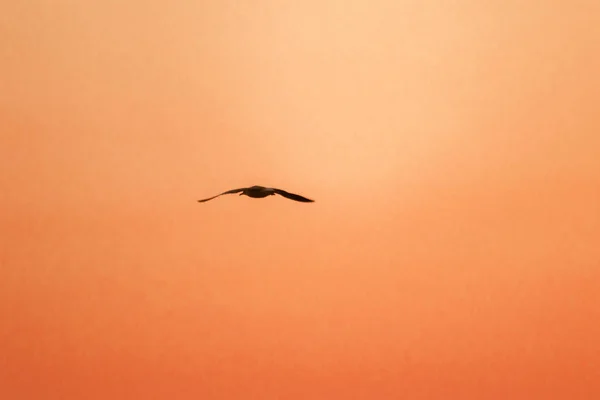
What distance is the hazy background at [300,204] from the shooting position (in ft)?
4.19

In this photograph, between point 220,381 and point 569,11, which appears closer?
point 569,11

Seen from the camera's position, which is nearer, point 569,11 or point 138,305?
point 569,11

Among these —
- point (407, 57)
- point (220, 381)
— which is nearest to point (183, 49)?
point (407, 57)

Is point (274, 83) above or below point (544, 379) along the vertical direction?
above

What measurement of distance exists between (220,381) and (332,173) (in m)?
0.48

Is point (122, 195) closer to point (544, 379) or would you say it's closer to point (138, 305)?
point (138, 305)

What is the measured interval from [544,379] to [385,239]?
0.43 m

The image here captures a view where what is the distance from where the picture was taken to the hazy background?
1.28 metres

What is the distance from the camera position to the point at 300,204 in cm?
134

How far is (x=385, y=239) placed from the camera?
4.42 feet

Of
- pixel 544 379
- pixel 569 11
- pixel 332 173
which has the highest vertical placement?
pixel 569 11

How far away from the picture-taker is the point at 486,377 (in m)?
1.36

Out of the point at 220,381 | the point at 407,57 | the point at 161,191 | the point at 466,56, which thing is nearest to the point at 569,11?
the point at 466,56

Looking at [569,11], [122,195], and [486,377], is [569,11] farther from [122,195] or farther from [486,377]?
[122,195]
